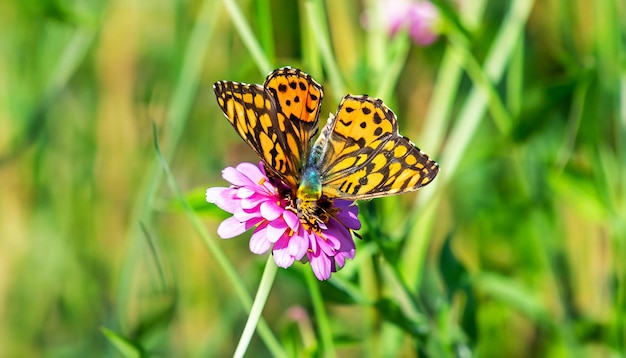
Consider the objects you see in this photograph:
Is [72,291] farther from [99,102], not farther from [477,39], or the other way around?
[477,39]

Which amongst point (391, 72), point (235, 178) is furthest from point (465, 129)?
point (235, 178)

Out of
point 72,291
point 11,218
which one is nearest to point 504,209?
point 72,291

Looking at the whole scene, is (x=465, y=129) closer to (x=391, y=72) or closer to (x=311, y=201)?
(x=391, y=72)

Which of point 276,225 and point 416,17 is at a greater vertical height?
point 416,17

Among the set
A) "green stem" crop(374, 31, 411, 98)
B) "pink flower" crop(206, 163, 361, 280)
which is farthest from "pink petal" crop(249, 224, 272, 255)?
"green stem" crop(374, 31, 411, 98)

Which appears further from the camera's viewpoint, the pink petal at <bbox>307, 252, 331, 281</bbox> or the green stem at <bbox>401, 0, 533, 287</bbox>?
the green stem at <bbox>401, 0, 533, 287</bbox>

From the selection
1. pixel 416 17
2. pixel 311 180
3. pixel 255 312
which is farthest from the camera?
pixel 416 17

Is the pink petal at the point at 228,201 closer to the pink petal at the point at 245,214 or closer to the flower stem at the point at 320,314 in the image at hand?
the pink petal at the point at 245,214

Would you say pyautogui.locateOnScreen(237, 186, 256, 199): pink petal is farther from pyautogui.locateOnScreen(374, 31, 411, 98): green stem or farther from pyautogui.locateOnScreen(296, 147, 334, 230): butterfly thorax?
pyautogui.locateOnScreen(374, 31, 411, 98): green stem
